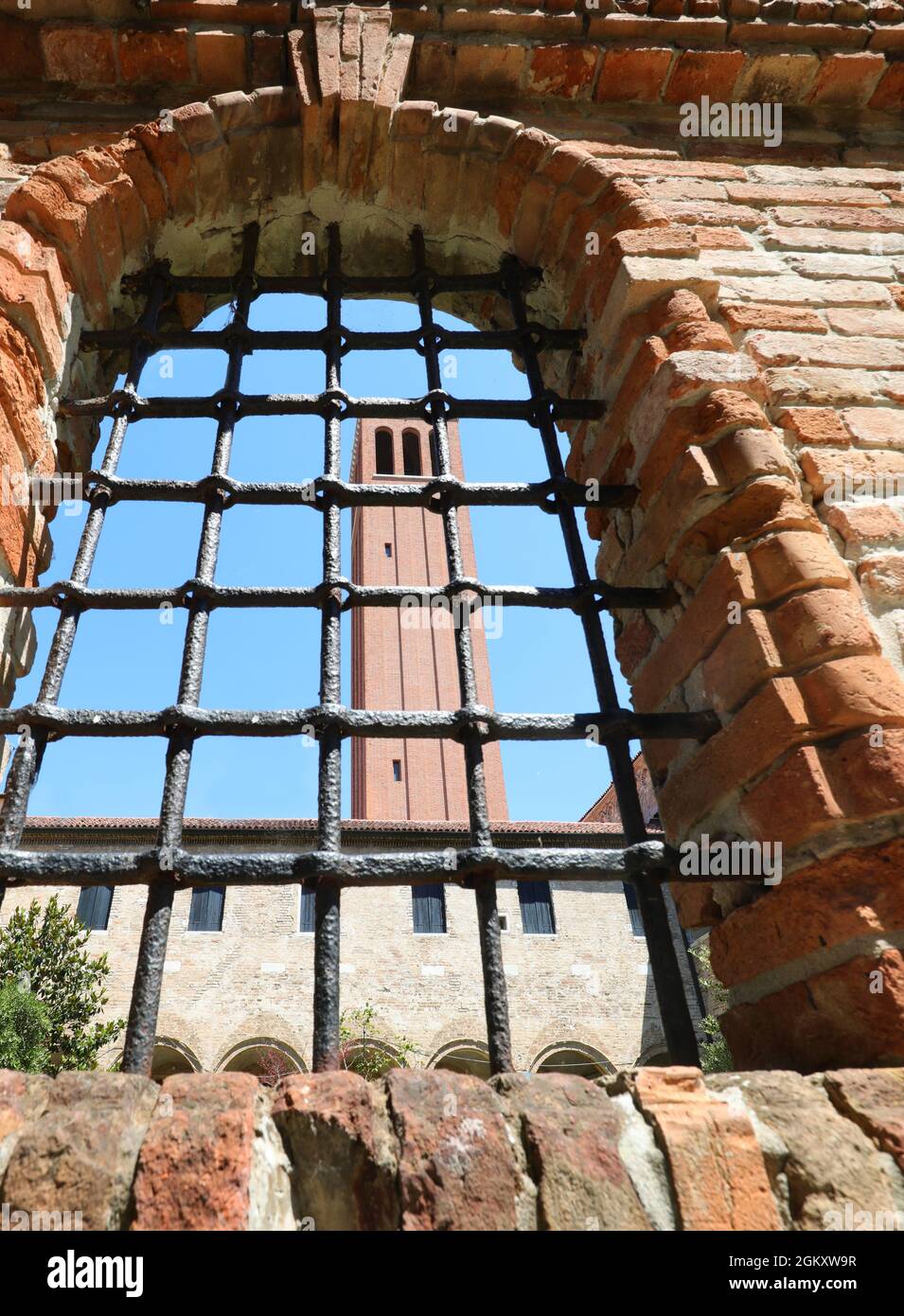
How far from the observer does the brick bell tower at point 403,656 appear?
814 inches

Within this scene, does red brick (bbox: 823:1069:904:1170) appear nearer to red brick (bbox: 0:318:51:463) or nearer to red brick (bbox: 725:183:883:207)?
red brick (bbox: 0:318:51:463)

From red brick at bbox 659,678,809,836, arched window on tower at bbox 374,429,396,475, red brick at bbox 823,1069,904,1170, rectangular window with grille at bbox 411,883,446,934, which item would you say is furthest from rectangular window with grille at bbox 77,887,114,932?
arched window on tower at bbox 374,429,396,475

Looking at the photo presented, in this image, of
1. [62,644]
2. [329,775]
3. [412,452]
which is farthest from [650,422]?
[412,452]

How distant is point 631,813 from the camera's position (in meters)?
1.62

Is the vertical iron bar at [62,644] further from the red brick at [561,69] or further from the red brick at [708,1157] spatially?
the red brick at [561,69]

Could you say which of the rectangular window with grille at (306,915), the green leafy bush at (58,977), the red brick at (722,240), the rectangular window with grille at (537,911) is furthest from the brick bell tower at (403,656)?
the red brick at (722,240)

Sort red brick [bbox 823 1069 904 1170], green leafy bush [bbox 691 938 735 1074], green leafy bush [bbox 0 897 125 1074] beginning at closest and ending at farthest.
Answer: red brick [bbox 823 1069 904 1170] → green leafy bush [bbox 0 897 125 1074] → green leafy bush [bbox 691 938 735 1074]

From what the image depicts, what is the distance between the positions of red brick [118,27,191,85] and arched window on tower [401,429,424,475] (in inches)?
899

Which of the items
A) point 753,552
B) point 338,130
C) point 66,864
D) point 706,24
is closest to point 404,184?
point 338,130

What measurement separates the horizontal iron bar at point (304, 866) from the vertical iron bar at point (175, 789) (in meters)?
0.04

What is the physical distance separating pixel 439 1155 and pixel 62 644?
4.19 feet

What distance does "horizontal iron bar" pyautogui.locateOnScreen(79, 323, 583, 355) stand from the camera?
238 cm

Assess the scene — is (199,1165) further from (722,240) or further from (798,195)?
(798,195)
